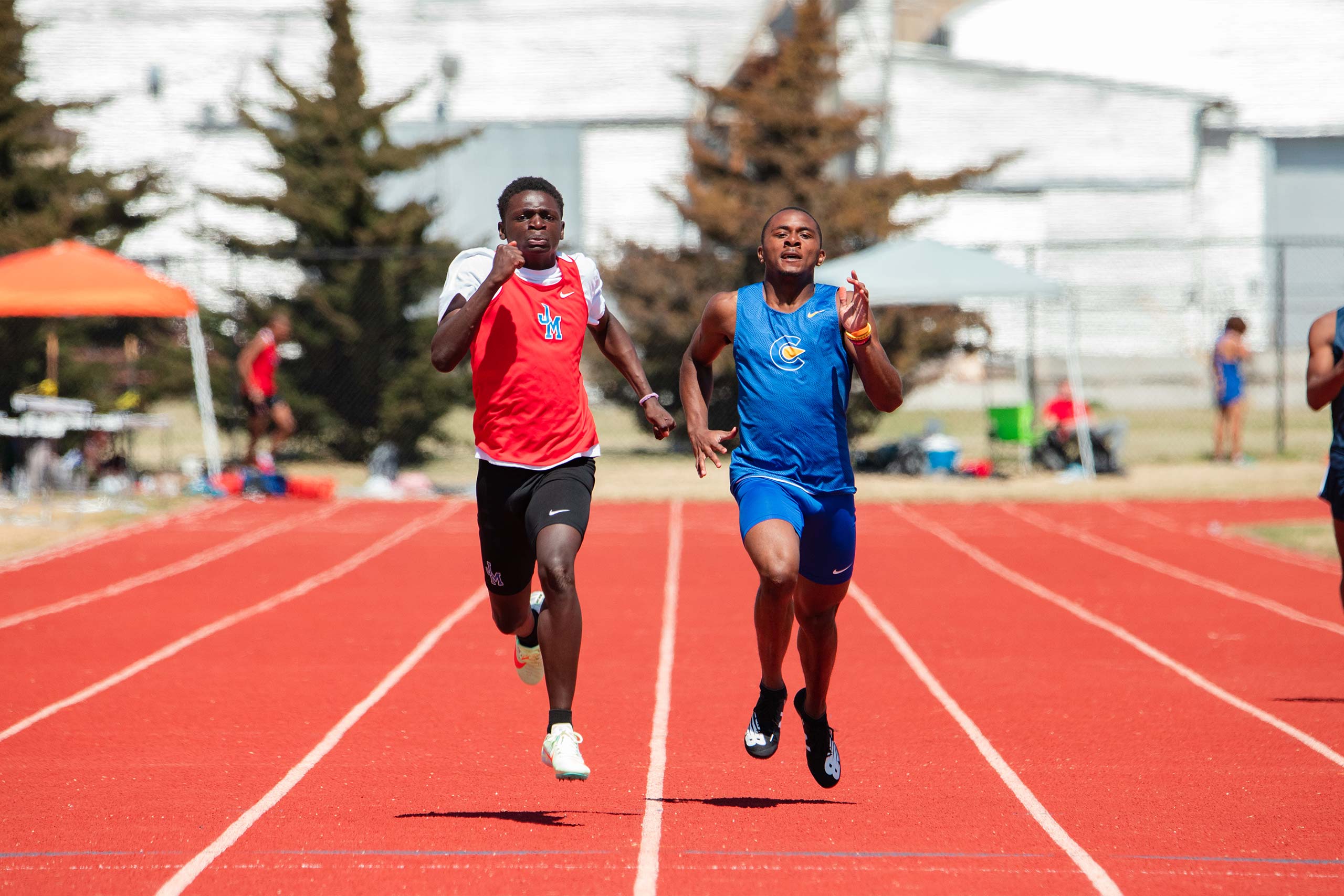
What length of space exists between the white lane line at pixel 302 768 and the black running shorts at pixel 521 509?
3.26ft

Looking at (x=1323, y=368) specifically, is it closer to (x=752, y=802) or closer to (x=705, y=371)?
(x=705, y=371)

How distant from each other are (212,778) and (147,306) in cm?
984

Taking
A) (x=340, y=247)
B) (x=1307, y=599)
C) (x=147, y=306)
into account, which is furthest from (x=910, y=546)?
(x=340, y=247)

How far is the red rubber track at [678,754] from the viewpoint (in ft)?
14.6

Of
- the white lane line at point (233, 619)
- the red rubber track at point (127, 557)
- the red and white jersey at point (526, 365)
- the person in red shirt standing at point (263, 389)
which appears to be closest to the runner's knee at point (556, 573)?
the red and white jersey at point (526, 365)

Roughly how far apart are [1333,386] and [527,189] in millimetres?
3488

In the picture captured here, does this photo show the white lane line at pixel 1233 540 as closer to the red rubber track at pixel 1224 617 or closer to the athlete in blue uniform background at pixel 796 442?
the red rubber track at pixel 1224 617

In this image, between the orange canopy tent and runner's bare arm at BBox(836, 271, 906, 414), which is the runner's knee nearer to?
runner's bare arm at BBox(836, 271, 906, 414)

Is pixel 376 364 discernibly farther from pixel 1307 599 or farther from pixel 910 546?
pixel 1307 599

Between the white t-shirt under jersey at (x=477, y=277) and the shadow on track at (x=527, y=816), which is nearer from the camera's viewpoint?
the shadow on track at (x=527, y=816)

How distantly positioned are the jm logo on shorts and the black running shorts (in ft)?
1.42

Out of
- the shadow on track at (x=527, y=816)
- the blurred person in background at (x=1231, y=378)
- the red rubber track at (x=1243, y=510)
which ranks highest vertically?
the blurred person in background at (x=1231, y=378)

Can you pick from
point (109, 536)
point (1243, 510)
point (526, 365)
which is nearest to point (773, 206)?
point (1243, 510)

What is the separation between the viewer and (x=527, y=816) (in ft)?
16.4
